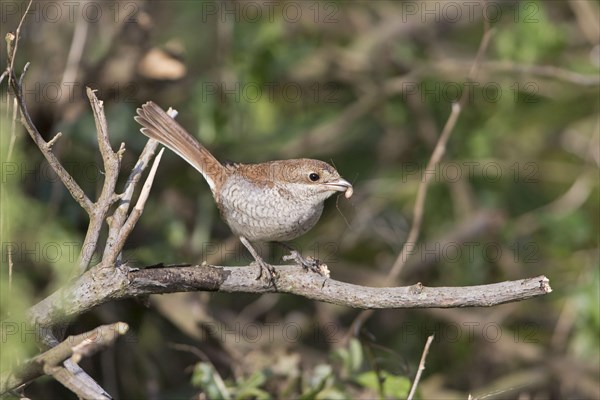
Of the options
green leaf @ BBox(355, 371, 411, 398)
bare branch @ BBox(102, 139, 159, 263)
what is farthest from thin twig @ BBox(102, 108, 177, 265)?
green leaf @ BBox(355, 371, 411, 398)

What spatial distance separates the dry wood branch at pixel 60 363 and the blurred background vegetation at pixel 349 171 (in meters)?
1.67

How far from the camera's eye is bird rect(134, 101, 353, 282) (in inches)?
156

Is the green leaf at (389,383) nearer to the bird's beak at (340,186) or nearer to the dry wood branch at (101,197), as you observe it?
the bird's beak at (340,186)

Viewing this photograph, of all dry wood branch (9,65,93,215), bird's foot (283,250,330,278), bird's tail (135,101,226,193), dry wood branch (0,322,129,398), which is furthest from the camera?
bird's tail (135,101,226,193)

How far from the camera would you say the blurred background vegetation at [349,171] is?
5.16 metres

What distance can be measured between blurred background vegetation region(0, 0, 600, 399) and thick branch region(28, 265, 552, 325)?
1.18m

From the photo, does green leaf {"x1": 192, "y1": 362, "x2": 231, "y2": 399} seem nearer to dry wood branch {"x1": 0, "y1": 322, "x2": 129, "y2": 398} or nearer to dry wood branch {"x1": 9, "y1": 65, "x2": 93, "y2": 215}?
dry wood branch {"x1": 9, "y1": 65, "x2": 93, "y2": 215}

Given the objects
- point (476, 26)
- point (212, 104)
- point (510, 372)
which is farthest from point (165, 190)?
point (476, 26)

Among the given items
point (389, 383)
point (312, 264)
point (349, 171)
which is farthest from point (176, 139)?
point (349, 171)

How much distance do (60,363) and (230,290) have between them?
2.47ft

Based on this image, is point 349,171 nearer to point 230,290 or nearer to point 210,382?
point 210,382

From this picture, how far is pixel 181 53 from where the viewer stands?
18.2ft

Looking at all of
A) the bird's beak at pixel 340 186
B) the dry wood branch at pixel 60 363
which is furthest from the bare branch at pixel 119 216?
the bird's beak at pixel 340 186

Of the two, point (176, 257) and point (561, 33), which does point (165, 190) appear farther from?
point (561, 33)
